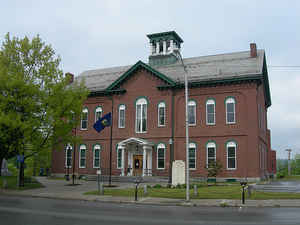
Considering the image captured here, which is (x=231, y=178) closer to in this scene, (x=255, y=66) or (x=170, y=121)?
(x=170, y=121)

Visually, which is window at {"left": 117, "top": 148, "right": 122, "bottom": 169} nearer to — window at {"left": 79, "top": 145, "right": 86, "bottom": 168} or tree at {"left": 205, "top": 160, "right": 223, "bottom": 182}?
window at {"left": 79, "top": 145, "right": 86, "bottom": 168}

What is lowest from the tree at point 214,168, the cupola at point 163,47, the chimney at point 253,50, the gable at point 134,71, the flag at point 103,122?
the tree at point 214,168

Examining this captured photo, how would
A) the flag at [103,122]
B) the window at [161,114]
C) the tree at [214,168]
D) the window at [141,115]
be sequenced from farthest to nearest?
1. the window at [141,115]
2. the window at [161,114]
3. the tree at [214,168]
4. the flag at [103,122]

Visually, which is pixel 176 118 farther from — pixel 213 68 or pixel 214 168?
pixel 214 168

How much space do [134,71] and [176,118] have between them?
7.40m

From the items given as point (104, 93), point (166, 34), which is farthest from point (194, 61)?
point (104, 93)

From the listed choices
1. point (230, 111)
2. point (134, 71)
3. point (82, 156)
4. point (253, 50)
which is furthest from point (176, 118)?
point (82, 156)

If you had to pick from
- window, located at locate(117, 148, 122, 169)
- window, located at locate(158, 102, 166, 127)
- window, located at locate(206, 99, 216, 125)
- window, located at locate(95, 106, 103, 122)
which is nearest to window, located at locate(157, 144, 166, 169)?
window, located at locate(158, 102, 166, 127)

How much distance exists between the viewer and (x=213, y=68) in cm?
3653

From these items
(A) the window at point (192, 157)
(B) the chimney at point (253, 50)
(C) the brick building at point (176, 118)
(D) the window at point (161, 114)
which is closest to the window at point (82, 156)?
(C) the brick building at point (176, 118)

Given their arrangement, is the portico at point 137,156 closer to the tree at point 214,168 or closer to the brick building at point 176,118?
the brick building at point 176,118

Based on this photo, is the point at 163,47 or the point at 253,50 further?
the point at 163,47

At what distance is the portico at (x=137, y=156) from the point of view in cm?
3528

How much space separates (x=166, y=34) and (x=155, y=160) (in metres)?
16.3
